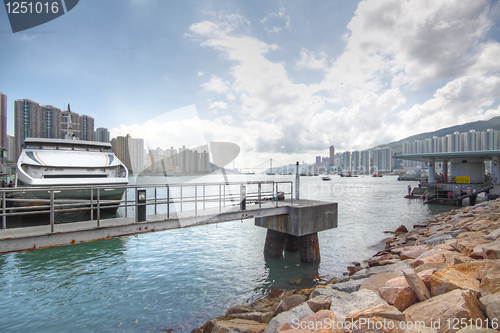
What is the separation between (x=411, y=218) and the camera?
29.0 metres

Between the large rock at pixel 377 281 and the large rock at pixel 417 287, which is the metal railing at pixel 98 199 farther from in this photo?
A: the large rock at pixel 417 287

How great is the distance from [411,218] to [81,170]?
33.0 m

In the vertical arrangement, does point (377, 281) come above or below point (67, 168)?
below

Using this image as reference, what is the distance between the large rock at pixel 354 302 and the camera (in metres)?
5.10

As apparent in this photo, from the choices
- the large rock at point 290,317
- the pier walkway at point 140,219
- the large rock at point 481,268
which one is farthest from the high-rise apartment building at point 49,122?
the large rock at point 481,268

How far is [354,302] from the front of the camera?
5.54 meters

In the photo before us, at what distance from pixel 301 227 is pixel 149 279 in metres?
7.63

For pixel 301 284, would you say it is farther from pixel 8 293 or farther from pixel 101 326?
pixel 8 293

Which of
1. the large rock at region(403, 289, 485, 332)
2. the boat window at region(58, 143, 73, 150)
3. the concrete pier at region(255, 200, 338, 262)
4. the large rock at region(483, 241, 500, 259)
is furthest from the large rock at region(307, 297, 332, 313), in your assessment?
the boat window at region(58, 143, 73, 150)

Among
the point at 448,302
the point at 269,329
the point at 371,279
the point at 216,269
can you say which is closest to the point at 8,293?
the point at 216,269

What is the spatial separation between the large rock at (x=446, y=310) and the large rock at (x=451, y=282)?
0.32 meters

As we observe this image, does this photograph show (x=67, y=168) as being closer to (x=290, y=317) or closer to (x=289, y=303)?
(x=289, y=303)

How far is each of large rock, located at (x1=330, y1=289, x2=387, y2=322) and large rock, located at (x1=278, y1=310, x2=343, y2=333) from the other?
45cm

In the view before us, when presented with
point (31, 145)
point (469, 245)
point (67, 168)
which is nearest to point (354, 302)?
point (469, 245)
